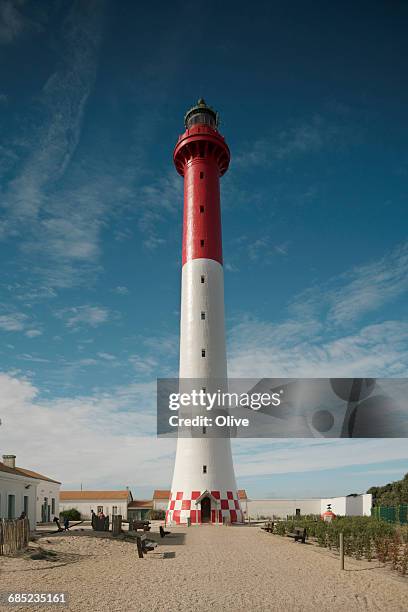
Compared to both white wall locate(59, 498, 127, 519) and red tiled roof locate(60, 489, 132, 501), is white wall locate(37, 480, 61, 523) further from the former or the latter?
red tiled roof locate(60, 489, 132, 501)

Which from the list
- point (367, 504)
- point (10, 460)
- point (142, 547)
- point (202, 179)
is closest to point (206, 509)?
point (10, 460)

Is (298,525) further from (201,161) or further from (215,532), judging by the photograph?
(201,161)

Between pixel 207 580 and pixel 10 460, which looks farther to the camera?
pixel 10 460

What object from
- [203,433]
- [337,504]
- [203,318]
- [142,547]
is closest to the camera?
[142,547]

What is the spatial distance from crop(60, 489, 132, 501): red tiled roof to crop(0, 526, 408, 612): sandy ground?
4427cm

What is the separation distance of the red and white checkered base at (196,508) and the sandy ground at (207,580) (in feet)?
39.8

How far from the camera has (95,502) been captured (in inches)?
2441

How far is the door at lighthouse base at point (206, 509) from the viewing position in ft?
108

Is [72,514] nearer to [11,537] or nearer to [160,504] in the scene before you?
[160,504]

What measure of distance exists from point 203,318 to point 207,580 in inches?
940

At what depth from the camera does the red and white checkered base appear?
3278cm

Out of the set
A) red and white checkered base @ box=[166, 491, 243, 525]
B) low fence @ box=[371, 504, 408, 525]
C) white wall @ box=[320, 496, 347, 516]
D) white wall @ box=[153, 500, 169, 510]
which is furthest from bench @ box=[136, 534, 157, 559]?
white wall @ box=[153, 500, 169, 510]

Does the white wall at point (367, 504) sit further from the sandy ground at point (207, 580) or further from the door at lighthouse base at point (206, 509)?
the sandy ground at point (207, 580)

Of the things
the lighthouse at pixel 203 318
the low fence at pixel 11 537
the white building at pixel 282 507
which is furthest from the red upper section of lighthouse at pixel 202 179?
the white building at pixel 282 507
